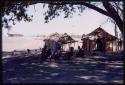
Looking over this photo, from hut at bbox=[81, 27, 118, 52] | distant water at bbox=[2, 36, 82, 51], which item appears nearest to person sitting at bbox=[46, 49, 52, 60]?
hut at bbox=[81, 27, 118, 52]

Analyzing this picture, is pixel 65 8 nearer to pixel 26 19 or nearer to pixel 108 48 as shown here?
pixel 26 19

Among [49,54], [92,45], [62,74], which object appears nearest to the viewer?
[62,74]

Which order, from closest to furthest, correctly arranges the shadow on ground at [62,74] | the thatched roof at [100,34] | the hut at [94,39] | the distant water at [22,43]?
the shadow on ground at [62,74] < the hut at [94,39] < the thatched roof at [100,34] < the distant water at [22,43]

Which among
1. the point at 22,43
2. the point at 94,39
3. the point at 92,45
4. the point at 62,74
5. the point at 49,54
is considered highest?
the point at 22,43

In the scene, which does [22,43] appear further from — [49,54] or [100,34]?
[49,54]

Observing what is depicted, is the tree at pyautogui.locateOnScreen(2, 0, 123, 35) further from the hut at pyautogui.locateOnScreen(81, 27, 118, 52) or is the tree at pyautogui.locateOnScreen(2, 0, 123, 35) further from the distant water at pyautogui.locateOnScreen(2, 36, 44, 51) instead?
the distant water at pyautogui.locateOnScreen(2, 36, 44, 51)

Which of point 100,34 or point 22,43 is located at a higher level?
point 100,34

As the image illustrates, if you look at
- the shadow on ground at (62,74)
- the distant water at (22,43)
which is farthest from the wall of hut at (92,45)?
the shadow on ground at (62,74)

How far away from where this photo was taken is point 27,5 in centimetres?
1691

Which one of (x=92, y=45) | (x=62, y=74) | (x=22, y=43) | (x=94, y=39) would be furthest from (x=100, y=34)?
(x=62, y=74)

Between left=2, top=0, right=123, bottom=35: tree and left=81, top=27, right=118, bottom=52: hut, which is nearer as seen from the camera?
left=2, top=0, right=123, bottom=35: tree

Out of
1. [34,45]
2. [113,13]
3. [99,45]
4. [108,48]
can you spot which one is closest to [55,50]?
[113,13]

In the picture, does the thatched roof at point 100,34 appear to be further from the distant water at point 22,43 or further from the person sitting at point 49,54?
the distant water at point 22,43

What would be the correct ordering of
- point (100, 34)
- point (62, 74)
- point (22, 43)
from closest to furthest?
point (62, 74) < point (100, 34) < point (22, 43)
